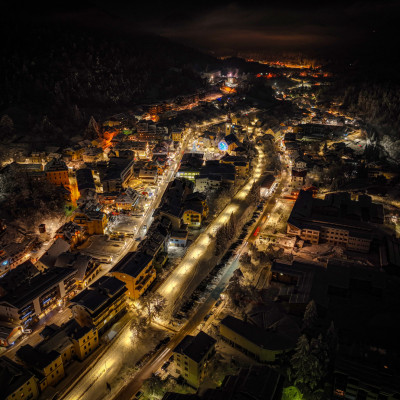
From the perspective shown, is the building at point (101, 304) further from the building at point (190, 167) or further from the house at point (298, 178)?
the house at point (298, 178)

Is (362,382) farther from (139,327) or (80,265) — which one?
(80,265)

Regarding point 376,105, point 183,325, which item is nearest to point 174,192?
point 183,325

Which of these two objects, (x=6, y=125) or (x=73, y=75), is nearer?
(x=6, y=125)

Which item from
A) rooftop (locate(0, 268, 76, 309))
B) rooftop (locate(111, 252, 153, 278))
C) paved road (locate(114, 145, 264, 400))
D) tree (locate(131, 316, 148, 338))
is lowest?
paved road (locate(114, 145, 264, 400))

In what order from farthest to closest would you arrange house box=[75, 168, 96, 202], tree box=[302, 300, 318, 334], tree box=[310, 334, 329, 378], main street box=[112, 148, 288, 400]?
house box=[75, 168, 96, 202]
tree box=[302, 300, 318, 334]
main street box=[112, 148, 288, 400]
tree box=[310, 334, 329, 378]

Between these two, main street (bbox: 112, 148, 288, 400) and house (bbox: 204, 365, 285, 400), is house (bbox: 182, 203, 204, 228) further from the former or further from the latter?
house (bbox: 204, 365, 285, 400)

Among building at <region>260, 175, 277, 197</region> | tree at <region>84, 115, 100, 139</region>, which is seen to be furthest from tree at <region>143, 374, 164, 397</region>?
tree at <region>84, 115, 100, 139</region>

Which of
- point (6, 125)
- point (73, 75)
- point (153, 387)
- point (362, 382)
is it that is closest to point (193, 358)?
point (153, 387)
